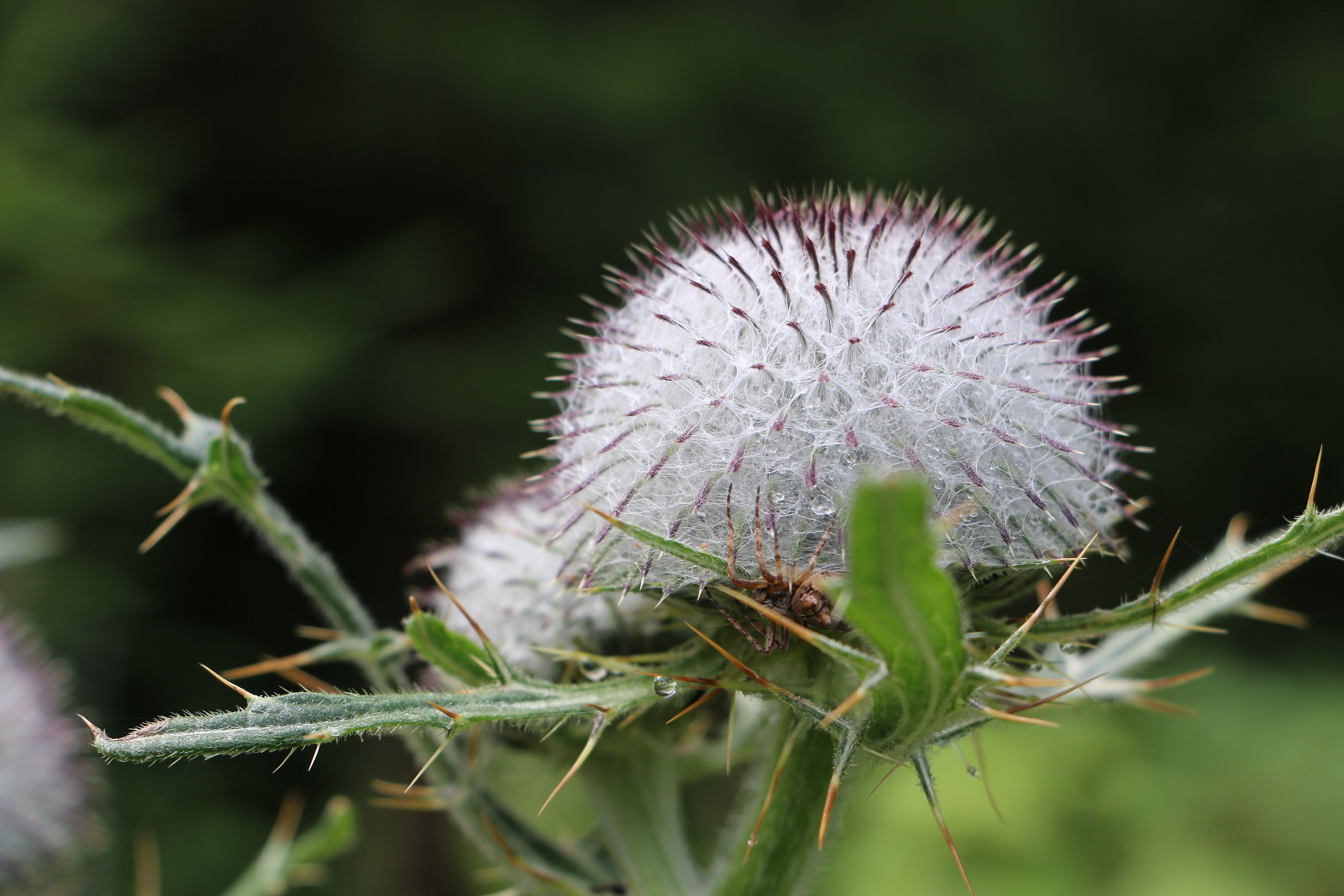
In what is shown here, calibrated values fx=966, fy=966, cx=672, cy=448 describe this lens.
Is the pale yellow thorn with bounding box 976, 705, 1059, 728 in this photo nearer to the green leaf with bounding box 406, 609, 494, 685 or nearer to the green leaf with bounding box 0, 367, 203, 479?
the green leaf with bounding box 406, 609, 494, 685

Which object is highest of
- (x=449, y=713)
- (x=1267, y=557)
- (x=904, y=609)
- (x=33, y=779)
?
(x=1267, y=557)

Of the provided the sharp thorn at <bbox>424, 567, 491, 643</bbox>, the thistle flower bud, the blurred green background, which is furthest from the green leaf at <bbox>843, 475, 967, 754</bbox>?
the blurred green background

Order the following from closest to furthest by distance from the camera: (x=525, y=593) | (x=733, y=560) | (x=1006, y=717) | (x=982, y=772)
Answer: (x=1006, y=717)
(x=733, y=560)
(x=525, y=593)
(x=982, y=772)

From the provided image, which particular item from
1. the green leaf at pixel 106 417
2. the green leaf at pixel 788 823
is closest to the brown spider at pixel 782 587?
the green leaf at pixel 788 823

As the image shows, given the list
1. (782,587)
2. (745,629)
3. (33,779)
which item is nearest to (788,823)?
(745,629)

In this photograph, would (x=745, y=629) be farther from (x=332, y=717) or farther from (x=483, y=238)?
(x=483, y=238)

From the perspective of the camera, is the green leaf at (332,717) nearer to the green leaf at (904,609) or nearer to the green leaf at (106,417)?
the green leaf at (904,609)
